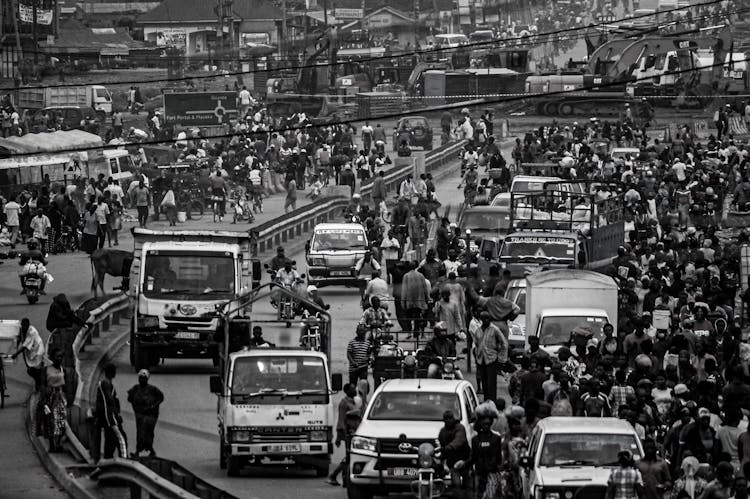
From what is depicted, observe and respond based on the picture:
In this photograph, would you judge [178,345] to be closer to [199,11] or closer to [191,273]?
[191,273]

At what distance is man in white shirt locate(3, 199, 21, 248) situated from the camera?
152ft

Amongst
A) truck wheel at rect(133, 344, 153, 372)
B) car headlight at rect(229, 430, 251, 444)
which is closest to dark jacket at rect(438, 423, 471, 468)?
car headlight at rect(229, 430, 251, 444)

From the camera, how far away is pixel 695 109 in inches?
3125

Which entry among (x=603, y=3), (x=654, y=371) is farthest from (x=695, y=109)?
(x=603, y=3)

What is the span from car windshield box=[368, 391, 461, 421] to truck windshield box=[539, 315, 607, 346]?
716 centimetres

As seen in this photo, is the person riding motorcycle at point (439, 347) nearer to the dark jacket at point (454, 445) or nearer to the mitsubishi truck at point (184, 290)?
the mitsubishi truck at point (184, 290)

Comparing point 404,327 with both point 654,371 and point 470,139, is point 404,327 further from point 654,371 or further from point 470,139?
A: point 470,139

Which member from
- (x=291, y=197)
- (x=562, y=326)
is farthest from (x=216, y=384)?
(x=291, y=197)

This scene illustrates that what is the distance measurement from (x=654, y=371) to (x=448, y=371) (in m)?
2.52

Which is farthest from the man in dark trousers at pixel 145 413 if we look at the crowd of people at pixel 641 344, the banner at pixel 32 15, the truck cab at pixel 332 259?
the banner at pixel 32 15

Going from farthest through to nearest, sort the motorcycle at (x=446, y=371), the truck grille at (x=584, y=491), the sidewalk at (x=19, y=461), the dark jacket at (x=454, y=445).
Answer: the motorcycle at (x=446, y=371), the sidewalk at (x=19, y=461), the dark jacket at (x=454, y=445), the truck grille at (x=584, y=491)

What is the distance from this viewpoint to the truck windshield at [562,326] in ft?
93.2

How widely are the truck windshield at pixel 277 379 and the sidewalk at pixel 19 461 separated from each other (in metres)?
2.45

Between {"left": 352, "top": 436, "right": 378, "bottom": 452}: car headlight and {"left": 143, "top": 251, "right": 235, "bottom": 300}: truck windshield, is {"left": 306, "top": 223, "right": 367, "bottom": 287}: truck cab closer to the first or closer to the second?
{"left": 143, "top": 251, "right": 235, "bottom": 300}: truck windshield
